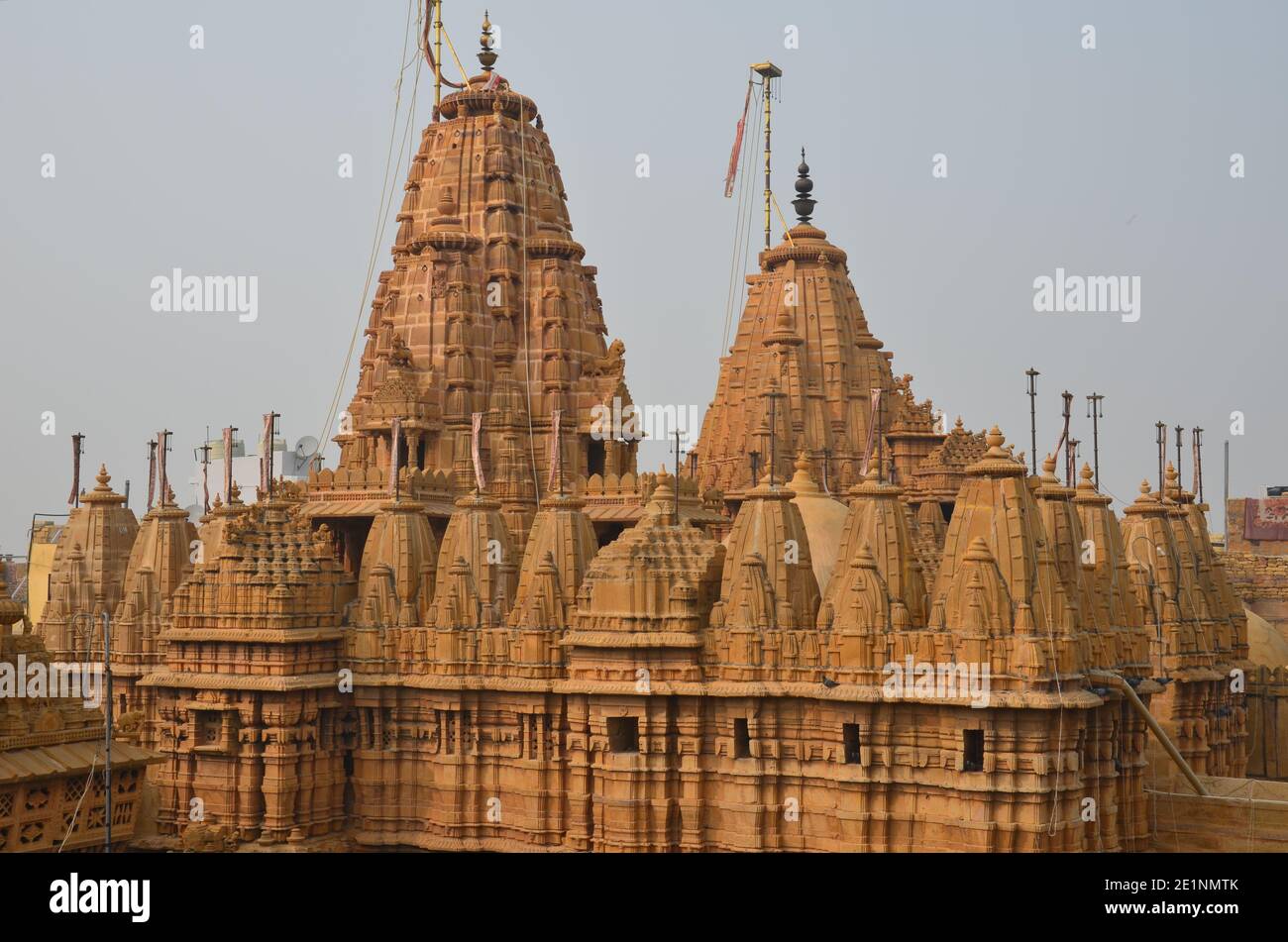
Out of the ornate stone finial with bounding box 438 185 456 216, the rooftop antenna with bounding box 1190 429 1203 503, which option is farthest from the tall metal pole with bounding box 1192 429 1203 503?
the ornate stone finial with bounding box 438 185 456 216

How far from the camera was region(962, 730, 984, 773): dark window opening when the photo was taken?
101 feet

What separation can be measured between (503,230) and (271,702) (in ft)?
52.8

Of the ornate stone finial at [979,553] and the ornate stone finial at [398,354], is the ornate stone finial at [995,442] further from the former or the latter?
the ornate stone finial at [398,354]

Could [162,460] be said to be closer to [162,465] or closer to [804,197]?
[162,465]

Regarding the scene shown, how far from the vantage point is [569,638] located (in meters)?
34.4

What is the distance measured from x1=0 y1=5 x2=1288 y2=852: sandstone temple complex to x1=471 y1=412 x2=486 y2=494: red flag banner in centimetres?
16

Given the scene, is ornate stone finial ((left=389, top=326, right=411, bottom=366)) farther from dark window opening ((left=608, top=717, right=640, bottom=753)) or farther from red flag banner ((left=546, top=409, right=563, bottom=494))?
dark window opening ((left=608, top=717, right=640, bottom=753))

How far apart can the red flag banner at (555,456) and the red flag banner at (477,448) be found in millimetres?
1763

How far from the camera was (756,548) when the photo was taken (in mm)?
33531

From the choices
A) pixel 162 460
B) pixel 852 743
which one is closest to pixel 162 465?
pixel 162 460

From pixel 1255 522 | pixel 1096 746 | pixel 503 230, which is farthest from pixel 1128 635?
pixel 1255 522

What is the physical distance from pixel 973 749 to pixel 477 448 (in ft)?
55.7

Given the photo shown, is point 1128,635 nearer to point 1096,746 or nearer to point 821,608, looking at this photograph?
point 1096,746

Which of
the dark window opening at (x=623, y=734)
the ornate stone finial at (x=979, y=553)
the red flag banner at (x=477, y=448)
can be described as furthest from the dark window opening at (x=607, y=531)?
the ornate stone finial at (x=979, y=553)
